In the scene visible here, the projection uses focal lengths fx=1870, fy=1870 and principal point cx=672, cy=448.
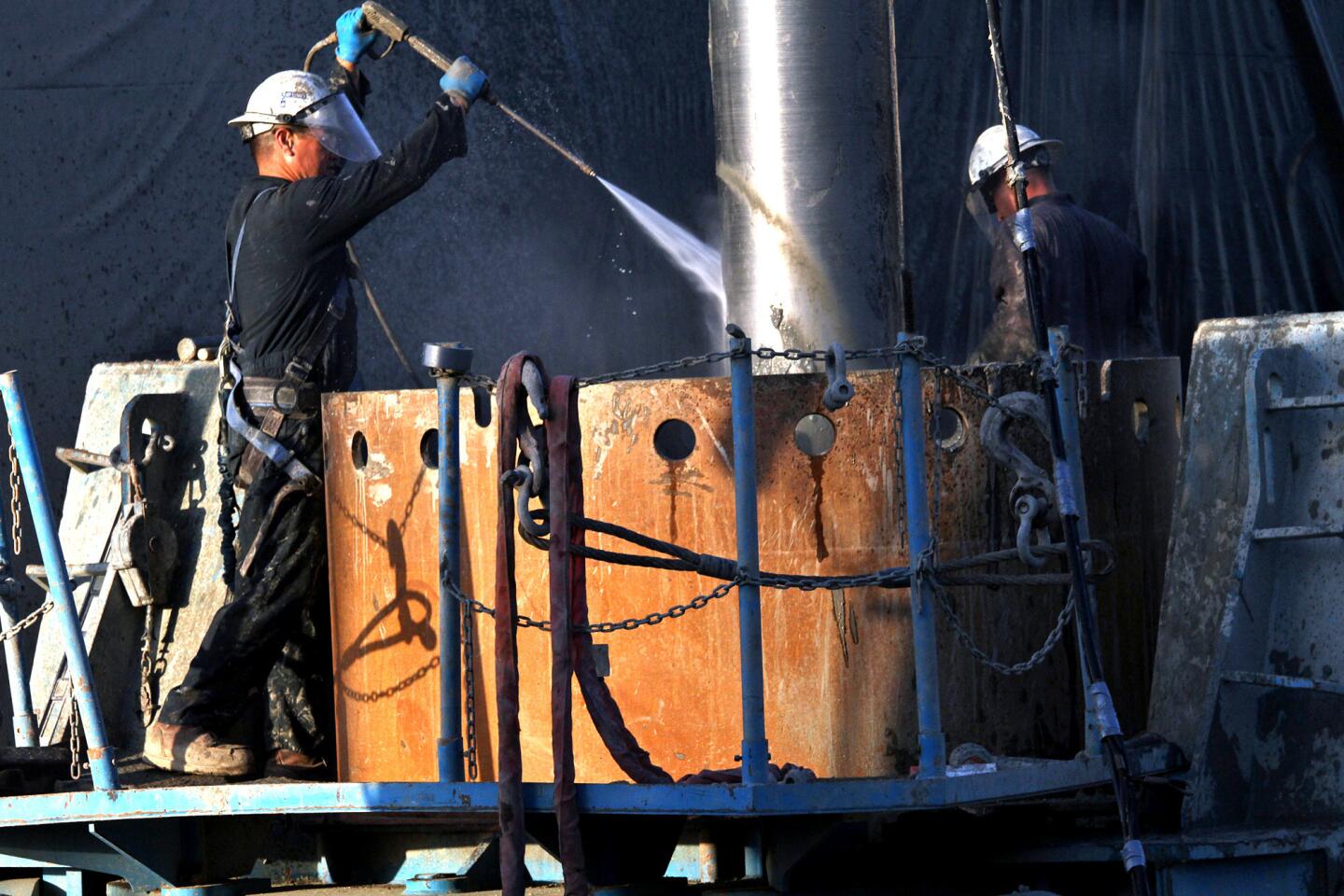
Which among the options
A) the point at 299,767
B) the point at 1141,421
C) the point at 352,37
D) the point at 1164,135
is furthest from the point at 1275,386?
the point at 1164,135

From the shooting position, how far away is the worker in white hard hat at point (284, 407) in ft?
18.8

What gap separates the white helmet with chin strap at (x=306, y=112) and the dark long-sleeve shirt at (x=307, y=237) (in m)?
0.23

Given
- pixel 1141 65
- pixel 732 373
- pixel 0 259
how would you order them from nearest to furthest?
pixel 732 373 → pixel 0 259 → pixel 1141 65

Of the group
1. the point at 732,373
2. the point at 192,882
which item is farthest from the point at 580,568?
the point at 192,882

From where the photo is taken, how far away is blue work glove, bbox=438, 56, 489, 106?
6066 millimetres

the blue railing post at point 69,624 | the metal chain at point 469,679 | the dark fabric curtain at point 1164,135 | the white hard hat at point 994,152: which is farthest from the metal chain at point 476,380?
the dark fabric curtain at point 1164,135

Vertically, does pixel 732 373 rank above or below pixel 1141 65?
below

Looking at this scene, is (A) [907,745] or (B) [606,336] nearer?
(A) [907,745]

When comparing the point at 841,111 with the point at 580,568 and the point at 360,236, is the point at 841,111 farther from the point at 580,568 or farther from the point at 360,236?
the point at 360,236

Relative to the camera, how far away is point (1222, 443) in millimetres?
5414

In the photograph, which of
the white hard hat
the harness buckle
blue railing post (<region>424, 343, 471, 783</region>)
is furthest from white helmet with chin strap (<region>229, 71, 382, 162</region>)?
the white hard hat

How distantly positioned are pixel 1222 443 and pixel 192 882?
3230 millimetres

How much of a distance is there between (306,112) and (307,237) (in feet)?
1.85

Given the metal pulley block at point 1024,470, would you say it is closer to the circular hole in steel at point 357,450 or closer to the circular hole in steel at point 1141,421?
the circular hole in steel at point 1141,421
